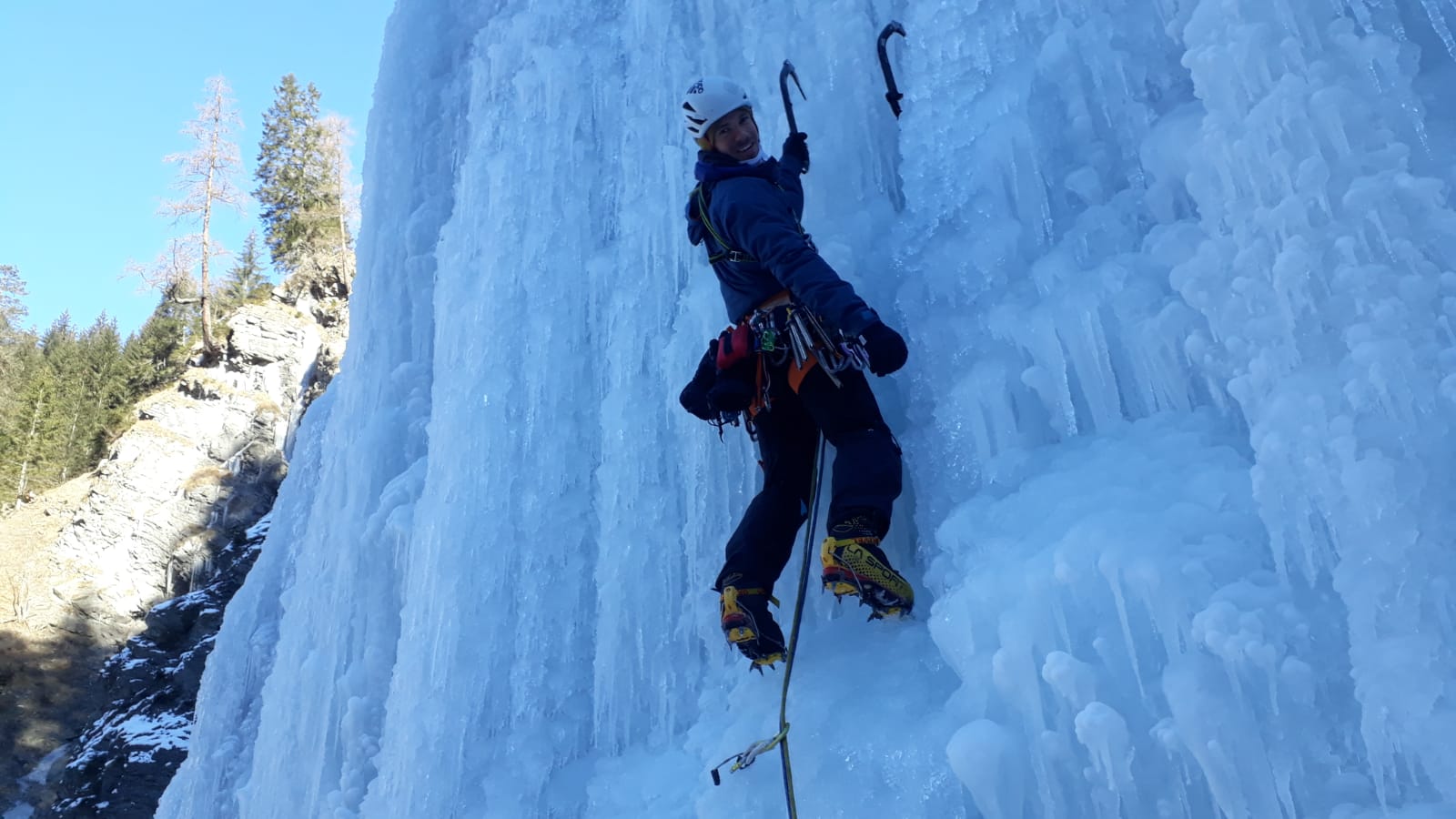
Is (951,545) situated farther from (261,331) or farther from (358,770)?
(261,331)

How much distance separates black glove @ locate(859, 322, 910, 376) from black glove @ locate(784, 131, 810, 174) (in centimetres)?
111

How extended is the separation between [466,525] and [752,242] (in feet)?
6.87

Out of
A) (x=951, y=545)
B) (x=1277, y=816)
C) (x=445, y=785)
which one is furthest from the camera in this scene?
(x=445, y=785)

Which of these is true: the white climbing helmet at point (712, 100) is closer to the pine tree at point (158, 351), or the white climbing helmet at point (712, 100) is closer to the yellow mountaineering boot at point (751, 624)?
the yellow mountaineering boot at point (751, 624)

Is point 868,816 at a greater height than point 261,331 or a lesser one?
lesser

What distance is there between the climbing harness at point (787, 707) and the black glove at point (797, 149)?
109 cm

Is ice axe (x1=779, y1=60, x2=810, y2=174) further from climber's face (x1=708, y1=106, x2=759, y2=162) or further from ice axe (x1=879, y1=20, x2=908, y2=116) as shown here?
climber's face (x1=708, y1=106, x2=759, y2=162)

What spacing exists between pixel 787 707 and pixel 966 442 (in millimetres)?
1023

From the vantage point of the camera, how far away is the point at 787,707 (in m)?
3.05

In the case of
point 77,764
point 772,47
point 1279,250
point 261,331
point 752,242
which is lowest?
point 77,764

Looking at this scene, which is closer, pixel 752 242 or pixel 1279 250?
pixel 1279 250

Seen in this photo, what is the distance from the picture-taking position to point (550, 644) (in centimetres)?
410

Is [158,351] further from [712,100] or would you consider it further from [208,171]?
[712,100]

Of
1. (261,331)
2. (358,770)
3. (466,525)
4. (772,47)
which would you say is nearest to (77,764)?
(261,331)
